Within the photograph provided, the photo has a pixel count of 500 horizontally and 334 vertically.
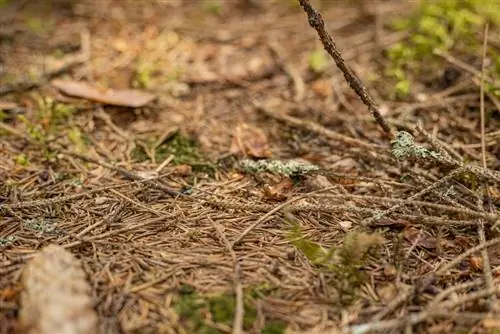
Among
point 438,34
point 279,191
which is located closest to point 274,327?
point 279,191

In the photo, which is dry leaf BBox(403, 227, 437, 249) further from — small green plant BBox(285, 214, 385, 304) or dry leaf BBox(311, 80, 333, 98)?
dry leaf BBox(311, 80, 333, 98)

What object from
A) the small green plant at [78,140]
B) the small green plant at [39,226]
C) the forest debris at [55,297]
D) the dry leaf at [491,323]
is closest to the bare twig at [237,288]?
the forest debris at [55,297]

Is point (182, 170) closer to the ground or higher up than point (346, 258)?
higher up

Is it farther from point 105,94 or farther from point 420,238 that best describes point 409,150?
point 105,94

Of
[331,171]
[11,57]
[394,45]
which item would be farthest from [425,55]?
[11,57]

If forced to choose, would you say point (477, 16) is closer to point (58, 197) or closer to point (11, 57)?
point (58, 197)
